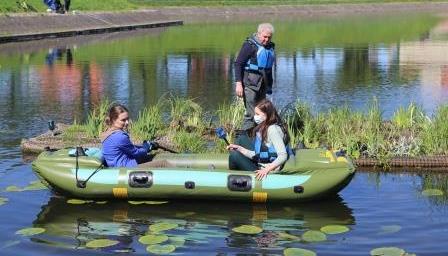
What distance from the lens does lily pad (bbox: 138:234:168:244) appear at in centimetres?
730

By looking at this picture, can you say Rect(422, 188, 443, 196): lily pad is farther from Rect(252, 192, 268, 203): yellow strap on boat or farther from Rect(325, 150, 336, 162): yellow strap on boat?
Rect(252, 192, 268, 203): yellow strap on boat

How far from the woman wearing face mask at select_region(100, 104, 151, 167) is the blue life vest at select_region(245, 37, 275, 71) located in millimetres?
2156

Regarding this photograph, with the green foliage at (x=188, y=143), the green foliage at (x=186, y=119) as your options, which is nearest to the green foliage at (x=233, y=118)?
the green foliage at (x=186, y=119)

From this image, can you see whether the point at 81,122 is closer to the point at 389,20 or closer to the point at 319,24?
the point at 319,24

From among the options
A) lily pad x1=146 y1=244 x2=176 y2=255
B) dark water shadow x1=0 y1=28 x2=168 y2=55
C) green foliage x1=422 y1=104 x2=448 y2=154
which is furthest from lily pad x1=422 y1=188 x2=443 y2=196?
dark water shadow x1=0 y1=28 x2=168 y2=55

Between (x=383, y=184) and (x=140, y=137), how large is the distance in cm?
376

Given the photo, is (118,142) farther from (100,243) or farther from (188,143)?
(188,143)

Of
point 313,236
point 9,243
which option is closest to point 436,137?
point 313,236

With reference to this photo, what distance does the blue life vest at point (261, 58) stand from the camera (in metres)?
10.1

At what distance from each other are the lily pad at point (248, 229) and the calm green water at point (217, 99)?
70 millimetres

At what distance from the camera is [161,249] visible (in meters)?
7.08

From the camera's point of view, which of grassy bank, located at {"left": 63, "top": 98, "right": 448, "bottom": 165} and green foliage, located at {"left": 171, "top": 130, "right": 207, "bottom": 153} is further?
green foliage, located at {"left": 171, "top": 130, "right": 207, "bottom": 153}

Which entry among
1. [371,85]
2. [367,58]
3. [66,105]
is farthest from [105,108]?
[367,58]

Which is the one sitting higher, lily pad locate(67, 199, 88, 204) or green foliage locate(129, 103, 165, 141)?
green foliage locate(129, 103, 165, 141)
